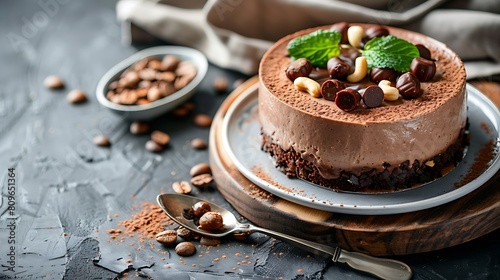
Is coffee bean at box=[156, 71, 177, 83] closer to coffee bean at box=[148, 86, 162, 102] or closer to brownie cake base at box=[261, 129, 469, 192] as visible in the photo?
coffee bean at box=[148, 86, 162, 102]

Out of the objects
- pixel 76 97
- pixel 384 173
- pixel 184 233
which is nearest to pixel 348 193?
pixel 384 173

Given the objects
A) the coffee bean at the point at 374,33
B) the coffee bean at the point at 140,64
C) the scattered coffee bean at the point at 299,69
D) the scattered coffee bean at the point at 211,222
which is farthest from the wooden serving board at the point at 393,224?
the coffee bean at the point at 140,64

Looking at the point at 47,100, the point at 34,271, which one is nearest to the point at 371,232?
the point at 34,271

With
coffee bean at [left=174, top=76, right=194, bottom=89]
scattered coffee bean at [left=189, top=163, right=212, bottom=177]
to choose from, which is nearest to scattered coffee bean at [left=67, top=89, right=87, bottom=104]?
coffee bean at [left=174, top=76, right=194, bottom=89]

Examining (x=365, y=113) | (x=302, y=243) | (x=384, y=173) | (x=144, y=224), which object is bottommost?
(x=144, y=224)

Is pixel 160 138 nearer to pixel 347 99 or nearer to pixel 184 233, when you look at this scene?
pixel 184 233

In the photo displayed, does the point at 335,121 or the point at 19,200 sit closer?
the point at 335,121

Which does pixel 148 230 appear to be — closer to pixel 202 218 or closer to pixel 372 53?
pixel 202 218
